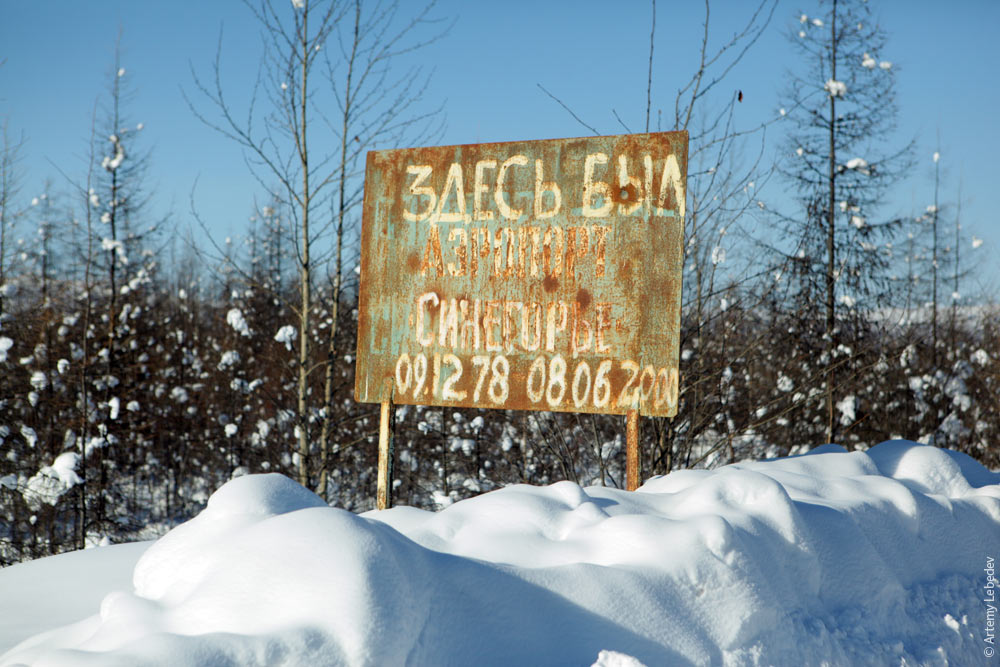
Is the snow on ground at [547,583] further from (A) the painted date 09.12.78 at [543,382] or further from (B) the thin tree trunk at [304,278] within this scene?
(B) the thin tree trunk at [304,278]

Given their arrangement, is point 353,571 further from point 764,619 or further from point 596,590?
point 764,619

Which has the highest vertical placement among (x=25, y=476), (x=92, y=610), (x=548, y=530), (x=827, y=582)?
(x=548, y=530)

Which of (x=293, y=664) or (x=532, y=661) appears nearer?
(x=293, y=664)

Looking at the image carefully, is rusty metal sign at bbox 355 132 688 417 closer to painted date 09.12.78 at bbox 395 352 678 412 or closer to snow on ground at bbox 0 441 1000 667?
painted date 09.12.78 at bbox 395 352 678 412

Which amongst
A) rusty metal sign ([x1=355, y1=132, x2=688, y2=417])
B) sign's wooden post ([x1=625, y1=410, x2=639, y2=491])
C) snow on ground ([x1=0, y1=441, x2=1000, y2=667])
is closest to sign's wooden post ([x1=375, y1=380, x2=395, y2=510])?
rusty metal sign ([x1=355, y1=132, x2=688, y2=417])

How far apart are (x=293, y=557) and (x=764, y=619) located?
1.53 m

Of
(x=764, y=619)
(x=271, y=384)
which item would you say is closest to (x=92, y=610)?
(x=764, y=619)

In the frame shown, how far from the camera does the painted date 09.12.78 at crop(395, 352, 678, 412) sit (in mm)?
4230

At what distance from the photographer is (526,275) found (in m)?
4.50

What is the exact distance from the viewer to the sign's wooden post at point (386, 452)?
16.0 feet

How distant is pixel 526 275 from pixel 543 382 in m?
0.64

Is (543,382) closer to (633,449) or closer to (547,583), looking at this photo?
(633,449)

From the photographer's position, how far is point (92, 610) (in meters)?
3.01

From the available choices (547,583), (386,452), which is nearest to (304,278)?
(386,452)
